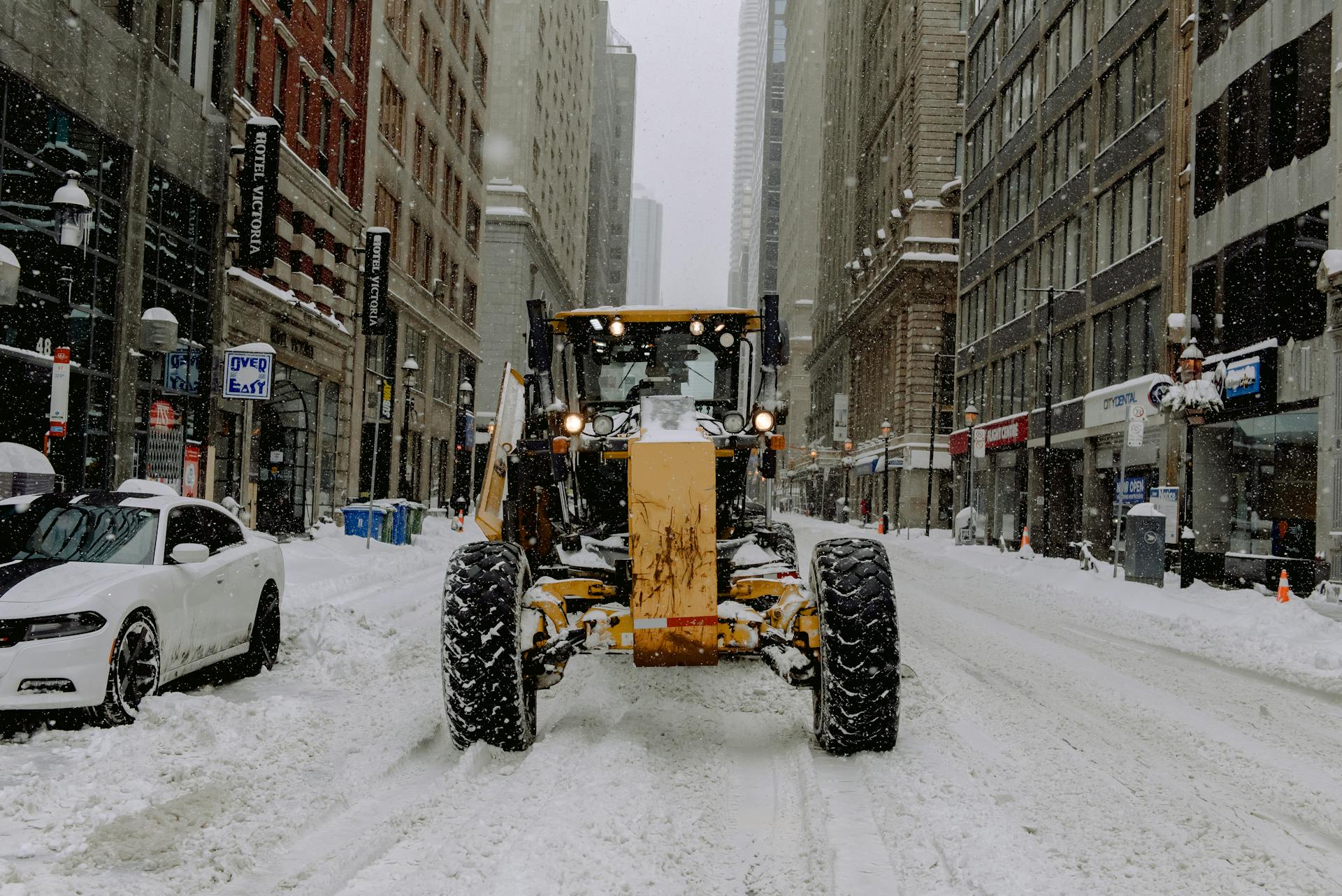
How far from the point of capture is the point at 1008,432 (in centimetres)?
→ 4012

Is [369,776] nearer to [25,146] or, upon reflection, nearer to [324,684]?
[324,684]

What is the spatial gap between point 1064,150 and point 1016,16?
369 inches

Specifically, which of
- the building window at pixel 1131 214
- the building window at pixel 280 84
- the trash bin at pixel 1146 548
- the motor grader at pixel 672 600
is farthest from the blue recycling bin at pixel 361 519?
the building window at pixel 1131 214

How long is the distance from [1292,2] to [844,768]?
2156 cm

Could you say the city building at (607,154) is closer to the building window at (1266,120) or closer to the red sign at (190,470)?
the building window at (1266,120)

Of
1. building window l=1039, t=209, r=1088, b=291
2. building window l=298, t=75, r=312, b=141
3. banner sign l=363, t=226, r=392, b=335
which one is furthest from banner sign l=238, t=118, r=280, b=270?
building window l=1039, t=209, r=1088, b=291

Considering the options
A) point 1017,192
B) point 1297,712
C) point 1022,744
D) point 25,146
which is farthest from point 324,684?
point 1017,192

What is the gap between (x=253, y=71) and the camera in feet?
85.3

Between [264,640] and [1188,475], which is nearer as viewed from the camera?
[264,640]

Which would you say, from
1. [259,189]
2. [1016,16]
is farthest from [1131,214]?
[259,189]

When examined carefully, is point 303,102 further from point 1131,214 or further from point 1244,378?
point 1244,378

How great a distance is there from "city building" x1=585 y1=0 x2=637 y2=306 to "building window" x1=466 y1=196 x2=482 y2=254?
58.6 m

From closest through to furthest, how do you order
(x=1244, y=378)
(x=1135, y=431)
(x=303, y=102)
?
1. (x=1135, y=431)
2. (x=1244, y=378)
3. (x=303, y=102)

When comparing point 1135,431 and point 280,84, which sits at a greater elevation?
point 280,84
